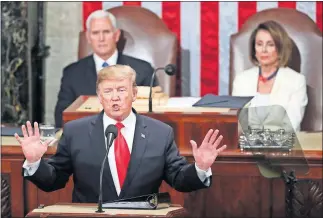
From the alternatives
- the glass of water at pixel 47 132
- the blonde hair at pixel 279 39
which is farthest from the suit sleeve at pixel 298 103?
the glass of water at pixel 47 132

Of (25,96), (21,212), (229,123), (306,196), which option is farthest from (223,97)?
(25,96)

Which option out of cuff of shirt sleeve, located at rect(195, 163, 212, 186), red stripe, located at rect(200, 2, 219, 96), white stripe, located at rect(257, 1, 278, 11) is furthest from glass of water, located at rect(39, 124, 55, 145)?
white stripe, located at rect(257, 1, 278, 11)

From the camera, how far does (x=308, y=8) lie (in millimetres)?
7273

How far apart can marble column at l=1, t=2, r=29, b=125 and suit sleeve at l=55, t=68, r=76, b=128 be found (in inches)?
18.7

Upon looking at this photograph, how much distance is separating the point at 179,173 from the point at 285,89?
2114 millimetres

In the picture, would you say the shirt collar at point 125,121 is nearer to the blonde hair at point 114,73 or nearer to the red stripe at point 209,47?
the blonde hair at point 114,73

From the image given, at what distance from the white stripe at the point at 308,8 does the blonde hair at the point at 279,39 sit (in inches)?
34.4

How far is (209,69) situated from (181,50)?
0.24 metres

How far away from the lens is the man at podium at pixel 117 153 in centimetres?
452

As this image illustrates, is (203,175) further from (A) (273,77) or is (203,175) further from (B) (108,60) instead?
(B) (108,60)

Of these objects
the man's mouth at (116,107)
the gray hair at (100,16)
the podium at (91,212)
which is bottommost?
the podium at (91,212)

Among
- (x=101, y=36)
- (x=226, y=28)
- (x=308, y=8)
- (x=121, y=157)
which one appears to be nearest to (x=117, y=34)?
(x=101, y=36)

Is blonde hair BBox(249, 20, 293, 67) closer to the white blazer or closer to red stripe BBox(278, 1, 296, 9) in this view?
the white blazer

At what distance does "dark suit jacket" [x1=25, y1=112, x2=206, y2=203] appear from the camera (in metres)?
4.55
